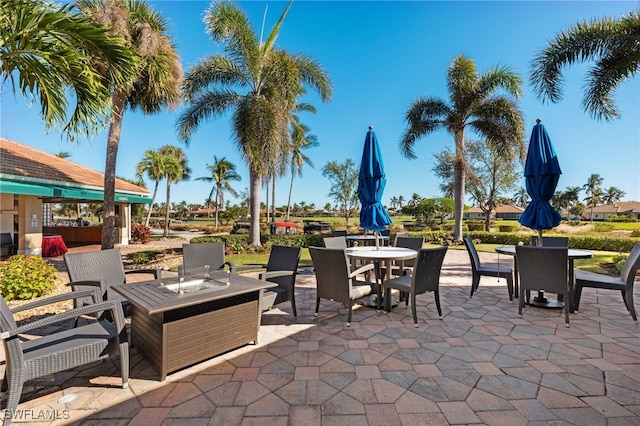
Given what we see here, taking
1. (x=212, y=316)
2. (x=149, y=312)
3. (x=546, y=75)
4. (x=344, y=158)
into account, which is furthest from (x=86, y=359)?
(x=344, y=158)

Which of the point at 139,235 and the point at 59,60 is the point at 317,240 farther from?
the point at 139,235

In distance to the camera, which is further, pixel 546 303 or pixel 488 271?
pixel 488 271

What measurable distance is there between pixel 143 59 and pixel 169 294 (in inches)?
257

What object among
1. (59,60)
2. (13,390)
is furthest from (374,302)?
(59,60)

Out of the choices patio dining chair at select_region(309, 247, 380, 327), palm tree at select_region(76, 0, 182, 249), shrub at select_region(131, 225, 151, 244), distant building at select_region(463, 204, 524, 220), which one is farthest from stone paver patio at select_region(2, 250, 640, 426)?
distant building at select_region(463, 204, 524, 220)

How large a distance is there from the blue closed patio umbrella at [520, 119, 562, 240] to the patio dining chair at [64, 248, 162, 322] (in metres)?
6.09

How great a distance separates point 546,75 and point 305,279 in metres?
9.05

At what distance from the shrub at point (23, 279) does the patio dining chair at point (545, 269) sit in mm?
7953

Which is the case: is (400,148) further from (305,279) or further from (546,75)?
(305,279)

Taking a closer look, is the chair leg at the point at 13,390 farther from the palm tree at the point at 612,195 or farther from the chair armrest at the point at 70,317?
the palm tree at the point at 612,195

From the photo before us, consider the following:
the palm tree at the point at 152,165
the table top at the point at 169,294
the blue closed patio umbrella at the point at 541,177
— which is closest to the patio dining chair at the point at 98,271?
the table top at the point at 169,294

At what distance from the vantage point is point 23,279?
496 centimetres

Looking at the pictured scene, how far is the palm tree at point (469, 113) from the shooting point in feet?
42.0

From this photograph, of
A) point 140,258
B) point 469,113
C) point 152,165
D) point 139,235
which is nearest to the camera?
point 140,258
